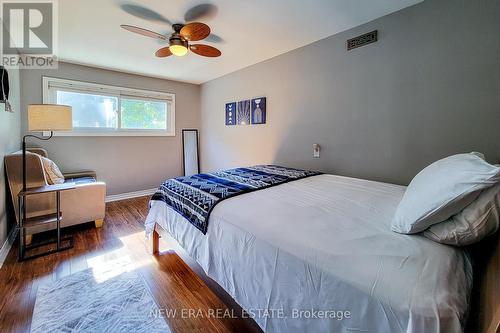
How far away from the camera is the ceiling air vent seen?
2256mm

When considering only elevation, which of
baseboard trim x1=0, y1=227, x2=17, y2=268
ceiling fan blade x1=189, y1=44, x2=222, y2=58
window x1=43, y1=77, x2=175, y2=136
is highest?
ceiling fan blade x1=189, y1=44, x2=222, y2=58

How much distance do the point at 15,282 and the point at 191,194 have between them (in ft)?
5.20

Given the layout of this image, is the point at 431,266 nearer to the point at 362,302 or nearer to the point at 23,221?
the point at 362,302

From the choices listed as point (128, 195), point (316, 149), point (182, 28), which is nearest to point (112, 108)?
point (128, 195)

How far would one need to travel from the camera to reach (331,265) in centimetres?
88

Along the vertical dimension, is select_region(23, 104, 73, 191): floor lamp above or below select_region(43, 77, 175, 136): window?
below

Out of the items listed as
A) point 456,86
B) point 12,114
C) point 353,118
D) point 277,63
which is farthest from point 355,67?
point 12,114

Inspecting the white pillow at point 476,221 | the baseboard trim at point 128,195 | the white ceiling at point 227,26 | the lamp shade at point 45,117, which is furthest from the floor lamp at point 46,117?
the white pillow at point 476,221

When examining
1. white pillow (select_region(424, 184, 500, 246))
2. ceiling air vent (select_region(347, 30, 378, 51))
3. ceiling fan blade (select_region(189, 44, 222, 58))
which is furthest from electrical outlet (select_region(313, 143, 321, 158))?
white pillow (select_region(424, 184, 500, 246))

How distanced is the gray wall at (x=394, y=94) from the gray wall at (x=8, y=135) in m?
3.05

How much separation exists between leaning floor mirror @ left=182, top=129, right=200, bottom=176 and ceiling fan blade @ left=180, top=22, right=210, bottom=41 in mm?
2845

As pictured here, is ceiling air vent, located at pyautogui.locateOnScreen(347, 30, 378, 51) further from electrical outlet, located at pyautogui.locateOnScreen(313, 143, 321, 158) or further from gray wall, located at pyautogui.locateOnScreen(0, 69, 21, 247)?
gray wall, located at pyautogui.locateOnScreen(0, 69, 21, 247)

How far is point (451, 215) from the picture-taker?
89 centimetres

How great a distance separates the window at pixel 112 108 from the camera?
3434mm
